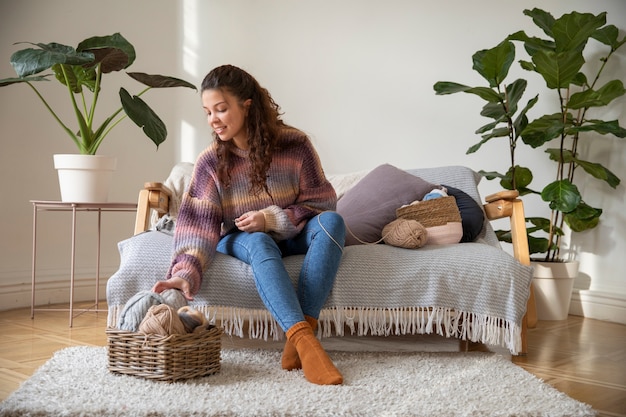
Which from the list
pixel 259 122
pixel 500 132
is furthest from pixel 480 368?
pixel 500 132

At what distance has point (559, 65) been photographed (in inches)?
119

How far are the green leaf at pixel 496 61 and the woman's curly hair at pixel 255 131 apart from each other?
1236mm

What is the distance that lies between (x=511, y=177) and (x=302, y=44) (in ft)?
4.83

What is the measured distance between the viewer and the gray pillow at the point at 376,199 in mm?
2586

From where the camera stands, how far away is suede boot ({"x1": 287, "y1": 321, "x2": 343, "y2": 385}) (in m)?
1.86

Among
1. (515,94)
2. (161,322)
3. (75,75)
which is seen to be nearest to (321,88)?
(515,94)

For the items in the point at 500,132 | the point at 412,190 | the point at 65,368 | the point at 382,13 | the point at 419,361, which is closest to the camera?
the point at 65,368

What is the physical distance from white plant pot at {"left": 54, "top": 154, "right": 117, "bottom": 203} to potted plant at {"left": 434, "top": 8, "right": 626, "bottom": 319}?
5.29ft

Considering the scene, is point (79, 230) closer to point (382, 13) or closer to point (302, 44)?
point (302, 44)

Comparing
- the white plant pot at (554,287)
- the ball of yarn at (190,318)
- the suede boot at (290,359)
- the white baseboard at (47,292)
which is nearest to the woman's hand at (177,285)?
the ball of yarn at (190,318)

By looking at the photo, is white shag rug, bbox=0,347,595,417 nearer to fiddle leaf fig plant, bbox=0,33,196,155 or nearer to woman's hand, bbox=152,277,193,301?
woman's hand, bbox=152,277,193,301

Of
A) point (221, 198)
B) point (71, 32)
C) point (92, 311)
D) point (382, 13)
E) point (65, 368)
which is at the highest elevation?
point (382, 13)

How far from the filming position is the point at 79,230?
144 inches

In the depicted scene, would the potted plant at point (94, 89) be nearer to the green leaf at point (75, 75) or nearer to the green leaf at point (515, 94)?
the green leaf at point (75, 75)
